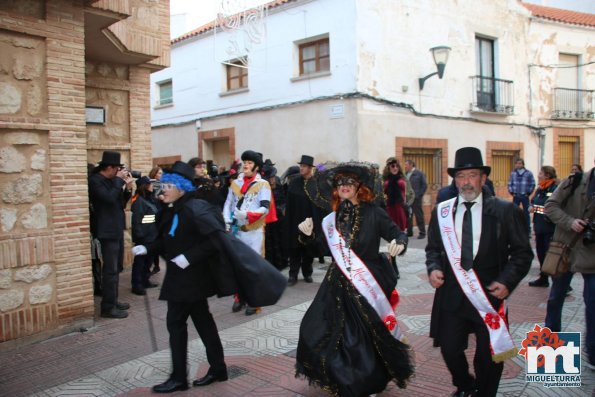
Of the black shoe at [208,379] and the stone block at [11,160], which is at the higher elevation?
the stone block at [11,160]

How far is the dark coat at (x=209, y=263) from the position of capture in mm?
3748

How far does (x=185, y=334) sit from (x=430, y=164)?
12298 mm

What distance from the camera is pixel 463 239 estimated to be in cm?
339

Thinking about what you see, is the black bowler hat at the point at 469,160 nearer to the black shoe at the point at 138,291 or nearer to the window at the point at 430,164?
the black shoe at the point at 138,291

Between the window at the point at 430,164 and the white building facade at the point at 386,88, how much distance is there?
5 centimetres

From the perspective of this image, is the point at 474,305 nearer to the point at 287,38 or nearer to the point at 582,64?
the point at 287,38

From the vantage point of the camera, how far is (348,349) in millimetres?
3559

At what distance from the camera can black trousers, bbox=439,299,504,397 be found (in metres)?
3.32

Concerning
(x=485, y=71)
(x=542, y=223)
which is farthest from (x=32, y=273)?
(x=485, y=71)

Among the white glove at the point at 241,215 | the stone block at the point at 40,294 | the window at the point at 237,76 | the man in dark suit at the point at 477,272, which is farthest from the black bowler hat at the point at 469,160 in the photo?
the window at the point at 237,76

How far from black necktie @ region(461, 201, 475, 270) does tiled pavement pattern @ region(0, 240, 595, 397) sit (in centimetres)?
118

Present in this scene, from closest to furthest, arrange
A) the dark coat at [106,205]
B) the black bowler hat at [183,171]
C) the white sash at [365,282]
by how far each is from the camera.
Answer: the white sash at [365,282] → the black bowler hat at [183,171] → the dark coat at [106,205]

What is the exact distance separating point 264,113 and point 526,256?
12.3 m

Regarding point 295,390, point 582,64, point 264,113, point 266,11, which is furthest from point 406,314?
point 582,64
